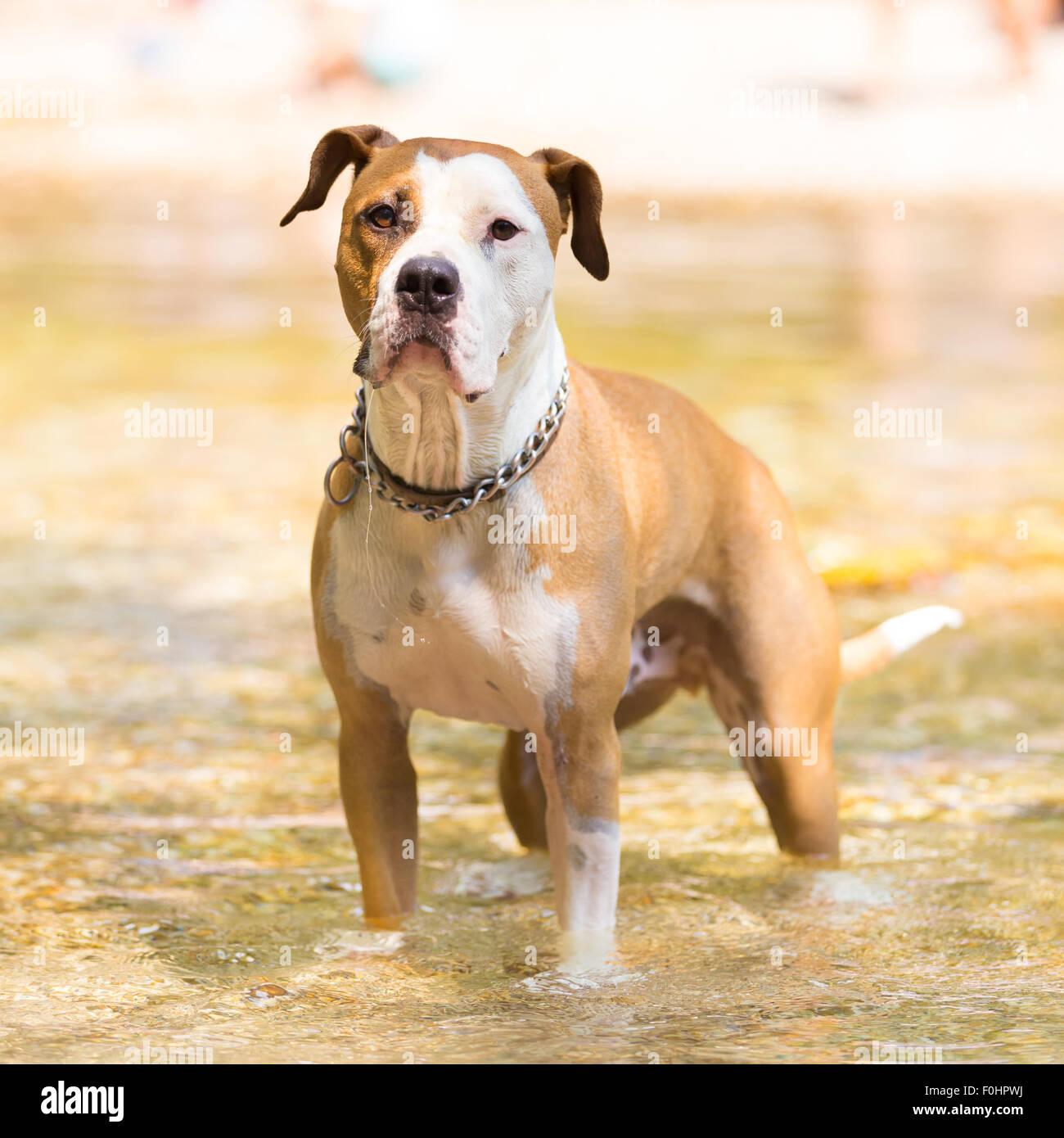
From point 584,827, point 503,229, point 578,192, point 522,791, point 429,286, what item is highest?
point 578,192

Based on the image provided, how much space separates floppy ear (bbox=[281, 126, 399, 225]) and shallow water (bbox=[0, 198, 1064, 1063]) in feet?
5.71

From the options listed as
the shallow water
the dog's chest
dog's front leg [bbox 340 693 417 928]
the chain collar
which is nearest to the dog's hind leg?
the shallow water

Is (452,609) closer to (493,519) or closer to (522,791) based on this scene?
(493,519)

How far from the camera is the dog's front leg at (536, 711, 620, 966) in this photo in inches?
159

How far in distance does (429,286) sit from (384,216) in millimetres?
261

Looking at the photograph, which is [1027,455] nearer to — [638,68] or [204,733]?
[204,733]

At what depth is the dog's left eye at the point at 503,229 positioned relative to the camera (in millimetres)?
3676

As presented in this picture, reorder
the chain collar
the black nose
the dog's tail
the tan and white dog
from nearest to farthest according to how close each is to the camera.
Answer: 1. the black nose
2. the tan and white dog
3. the chain collar
4. the dog's tail

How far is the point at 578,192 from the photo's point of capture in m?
4.01

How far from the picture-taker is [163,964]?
438 centimetres

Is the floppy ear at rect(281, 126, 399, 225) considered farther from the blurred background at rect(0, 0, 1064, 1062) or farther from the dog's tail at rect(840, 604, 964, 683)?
the dog's tail at rect(840, 604, 964, 683)

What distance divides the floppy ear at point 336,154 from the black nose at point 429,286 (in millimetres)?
551

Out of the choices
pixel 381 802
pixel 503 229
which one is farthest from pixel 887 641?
pixel 503 229

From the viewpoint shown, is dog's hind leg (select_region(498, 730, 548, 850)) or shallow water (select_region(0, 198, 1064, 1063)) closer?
shallow water (select_region(0, 198, 1064, 1063))
